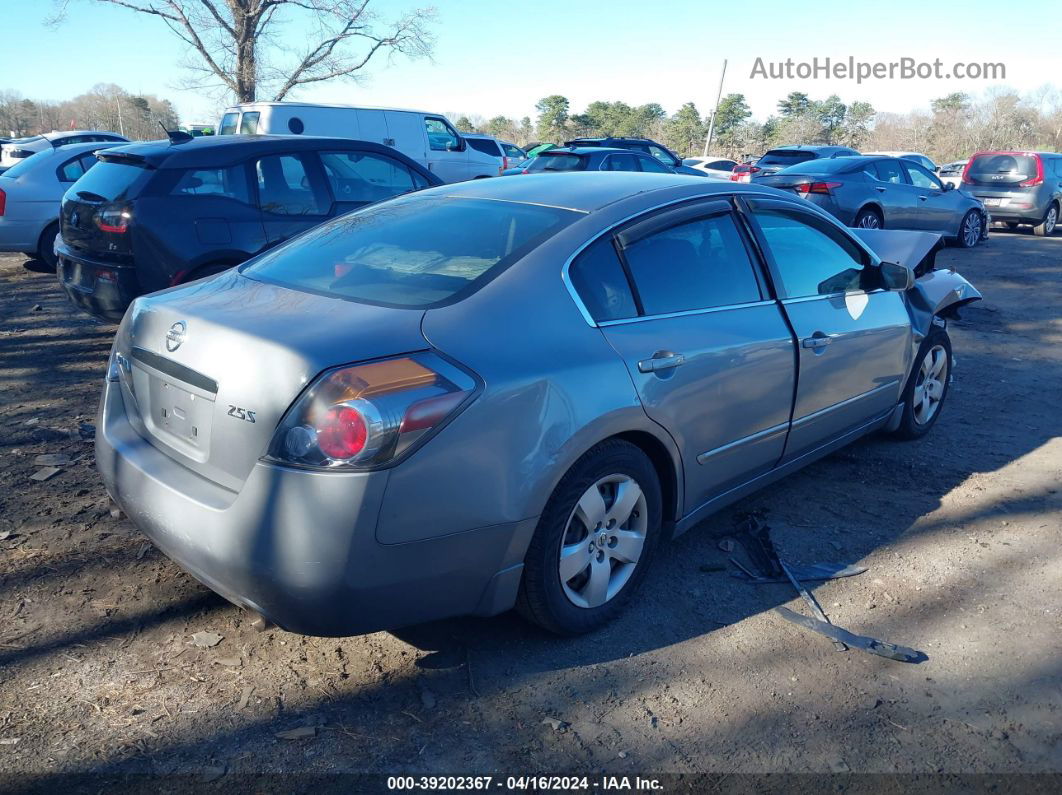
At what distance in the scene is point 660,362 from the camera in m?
3.09

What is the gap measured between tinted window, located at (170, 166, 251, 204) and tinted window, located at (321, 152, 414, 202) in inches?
30.4

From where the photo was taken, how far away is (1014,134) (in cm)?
4712

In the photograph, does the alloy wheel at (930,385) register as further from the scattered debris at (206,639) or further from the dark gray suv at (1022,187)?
the dark gray suv at (1022,187)

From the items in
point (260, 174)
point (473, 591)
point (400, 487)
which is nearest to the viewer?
point (400, 487)

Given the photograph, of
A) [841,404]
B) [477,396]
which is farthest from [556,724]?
[841,404]

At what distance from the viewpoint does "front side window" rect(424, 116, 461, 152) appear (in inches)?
650

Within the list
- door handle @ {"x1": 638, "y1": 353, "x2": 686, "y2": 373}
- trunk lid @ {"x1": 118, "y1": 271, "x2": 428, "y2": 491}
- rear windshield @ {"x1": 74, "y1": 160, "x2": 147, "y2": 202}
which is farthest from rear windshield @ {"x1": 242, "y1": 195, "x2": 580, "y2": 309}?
rear windshield @ {"x1": 74, "y1": 160, "x2": 147, "y2": 202}

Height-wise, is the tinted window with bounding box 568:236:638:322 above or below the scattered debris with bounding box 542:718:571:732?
above

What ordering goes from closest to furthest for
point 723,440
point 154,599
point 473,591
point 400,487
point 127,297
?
point 400,487 < point 473,591 < point 154,599 < point 723,440 < point 127,297

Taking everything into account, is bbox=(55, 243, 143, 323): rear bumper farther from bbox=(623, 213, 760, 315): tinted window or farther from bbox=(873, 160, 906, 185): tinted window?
bbox=(873, 160, 906, 185): tinted window

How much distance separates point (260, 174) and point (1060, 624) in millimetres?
5862

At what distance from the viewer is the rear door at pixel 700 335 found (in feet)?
10.2

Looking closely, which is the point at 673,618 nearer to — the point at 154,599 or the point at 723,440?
the point at 723,440

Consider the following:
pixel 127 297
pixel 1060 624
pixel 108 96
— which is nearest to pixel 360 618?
pixel 1060 624
